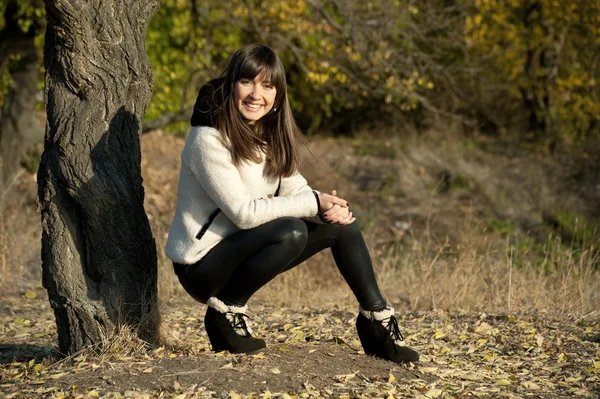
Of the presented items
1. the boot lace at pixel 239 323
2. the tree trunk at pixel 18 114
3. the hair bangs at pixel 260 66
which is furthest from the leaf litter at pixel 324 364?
the tree trunk at pixel 18 114

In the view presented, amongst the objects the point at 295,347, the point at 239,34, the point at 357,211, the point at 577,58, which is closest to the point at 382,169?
the point at 357,211

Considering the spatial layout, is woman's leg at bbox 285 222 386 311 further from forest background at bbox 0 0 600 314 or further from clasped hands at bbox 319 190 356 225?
forest background at bbox 0 0 600 314

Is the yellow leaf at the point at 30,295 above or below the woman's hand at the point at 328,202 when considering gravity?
below

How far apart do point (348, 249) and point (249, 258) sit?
1.47 feet

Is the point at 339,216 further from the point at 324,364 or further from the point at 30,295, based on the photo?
the point at 30,295

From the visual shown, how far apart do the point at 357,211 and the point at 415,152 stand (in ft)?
6.99

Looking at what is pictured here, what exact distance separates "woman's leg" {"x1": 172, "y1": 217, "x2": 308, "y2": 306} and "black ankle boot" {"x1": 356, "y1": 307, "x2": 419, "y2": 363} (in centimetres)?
49

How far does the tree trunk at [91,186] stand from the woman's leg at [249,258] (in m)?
0.37

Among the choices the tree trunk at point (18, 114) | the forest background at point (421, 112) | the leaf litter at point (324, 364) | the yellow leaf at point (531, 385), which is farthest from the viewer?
the tree trunk at point (18, 114)

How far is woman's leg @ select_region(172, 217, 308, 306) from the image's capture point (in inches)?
138

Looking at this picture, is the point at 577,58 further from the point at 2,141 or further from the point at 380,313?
the point at 380,313

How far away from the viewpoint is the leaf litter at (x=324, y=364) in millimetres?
3352

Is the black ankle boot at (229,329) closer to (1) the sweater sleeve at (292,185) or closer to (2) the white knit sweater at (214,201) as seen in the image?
(2) the white knit sweater at (214,201)

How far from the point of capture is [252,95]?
366cm
